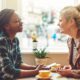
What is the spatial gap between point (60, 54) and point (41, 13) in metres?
0.72

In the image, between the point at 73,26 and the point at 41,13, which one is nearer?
the point at 73,26

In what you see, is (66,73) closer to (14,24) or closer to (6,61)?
(6,61)

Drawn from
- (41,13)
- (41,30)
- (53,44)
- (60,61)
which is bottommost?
(60,61)

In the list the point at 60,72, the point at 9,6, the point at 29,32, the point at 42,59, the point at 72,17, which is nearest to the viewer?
the point at 60,72

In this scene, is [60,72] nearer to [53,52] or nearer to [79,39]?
[79,39]

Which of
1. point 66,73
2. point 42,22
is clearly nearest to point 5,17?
point 66,73

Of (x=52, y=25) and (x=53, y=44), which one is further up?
(x=52, y=25)

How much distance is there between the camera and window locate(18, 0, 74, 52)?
3.52 meters

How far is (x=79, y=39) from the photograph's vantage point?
2256mm

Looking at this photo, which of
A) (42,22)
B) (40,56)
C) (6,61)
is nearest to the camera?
(6,61)

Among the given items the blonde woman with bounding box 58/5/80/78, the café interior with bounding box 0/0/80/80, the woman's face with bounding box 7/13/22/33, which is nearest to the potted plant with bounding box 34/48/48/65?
the café interior with bounding box 0/0/80/80

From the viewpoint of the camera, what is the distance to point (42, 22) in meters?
3.55

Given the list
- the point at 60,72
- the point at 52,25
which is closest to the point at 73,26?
the point at 60,72

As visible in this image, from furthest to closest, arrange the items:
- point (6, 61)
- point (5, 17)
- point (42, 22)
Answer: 1. point (42, 22)
2. point (5, 17)
3. point (6, 61)
